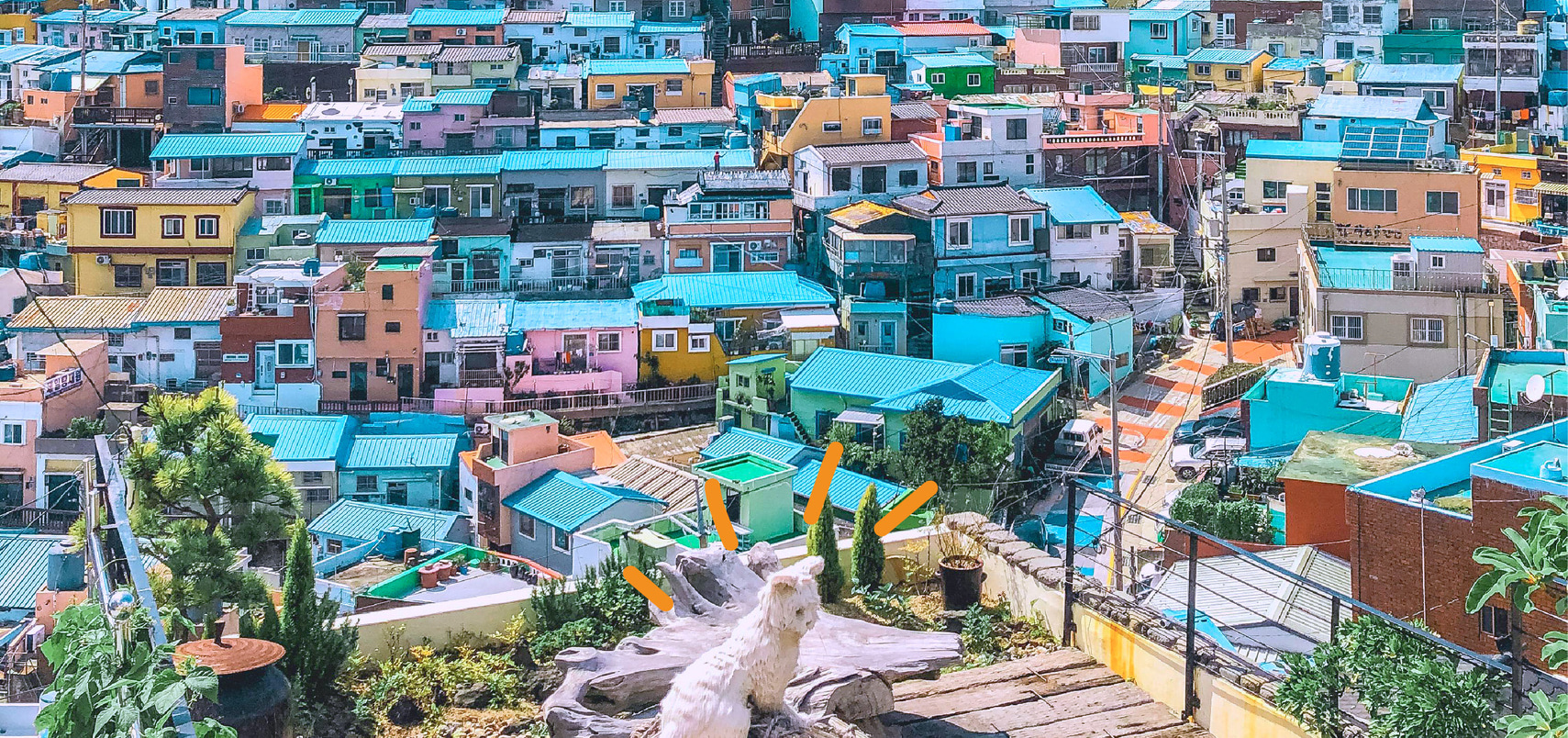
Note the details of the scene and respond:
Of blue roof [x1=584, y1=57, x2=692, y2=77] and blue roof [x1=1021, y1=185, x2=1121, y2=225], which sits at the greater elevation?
blue roof [x1=584, y1=57, x2=692, y2=77]

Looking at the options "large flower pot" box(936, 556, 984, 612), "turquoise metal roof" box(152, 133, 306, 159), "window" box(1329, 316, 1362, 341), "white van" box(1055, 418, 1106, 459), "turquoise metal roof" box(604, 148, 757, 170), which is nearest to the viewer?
"large flower pot" box(936, 556, 984, 612)

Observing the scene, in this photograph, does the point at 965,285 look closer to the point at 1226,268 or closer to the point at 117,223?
the point at 1226,268

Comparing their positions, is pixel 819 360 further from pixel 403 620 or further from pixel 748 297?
pixel 403 620

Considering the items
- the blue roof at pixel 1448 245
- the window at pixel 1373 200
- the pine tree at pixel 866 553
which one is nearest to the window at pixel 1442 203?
the window at pixel 1373 200

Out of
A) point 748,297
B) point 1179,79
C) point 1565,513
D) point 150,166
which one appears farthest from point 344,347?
point 1565,513

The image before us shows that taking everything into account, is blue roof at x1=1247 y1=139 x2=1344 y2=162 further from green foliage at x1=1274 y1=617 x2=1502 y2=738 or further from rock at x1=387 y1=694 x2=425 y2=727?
rock at x1=387 y1=694 x2=425 y2=727

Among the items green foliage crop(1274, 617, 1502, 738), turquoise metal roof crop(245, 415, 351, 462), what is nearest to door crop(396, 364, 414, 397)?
turquoise metal roof crop(245, 415, 351, 462)

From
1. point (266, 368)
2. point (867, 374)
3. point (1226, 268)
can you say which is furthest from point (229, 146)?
point (1226, 268)
